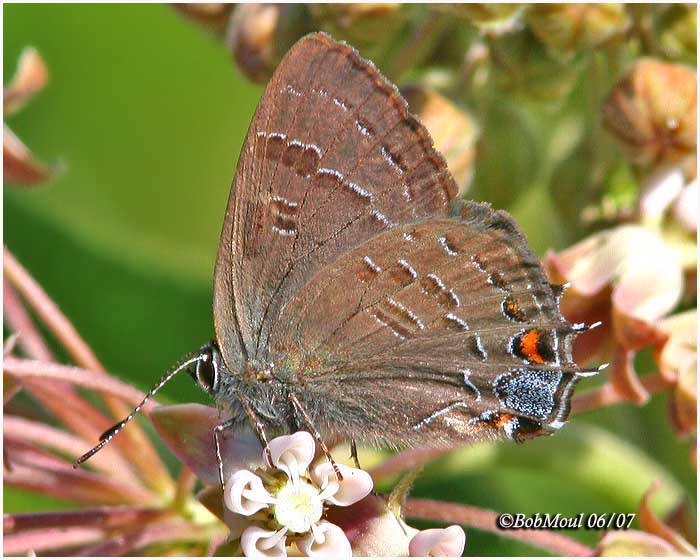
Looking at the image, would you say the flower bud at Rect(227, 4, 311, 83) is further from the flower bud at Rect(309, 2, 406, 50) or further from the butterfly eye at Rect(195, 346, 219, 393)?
the butterfly eye at Rect(195, 346, 219, 393)

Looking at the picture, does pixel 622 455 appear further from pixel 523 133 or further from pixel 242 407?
pixel 242 407

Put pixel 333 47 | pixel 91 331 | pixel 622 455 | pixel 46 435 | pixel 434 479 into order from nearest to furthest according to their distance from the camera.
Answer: pixel 333 47, pixel 46 435, pixel 622 455, pixel 434 479, pixel 91 331

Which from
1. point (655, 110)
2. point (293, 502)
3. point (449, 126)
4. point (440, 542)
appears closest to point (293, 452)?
point (293, 502)

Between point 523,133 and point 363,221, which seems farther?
point 523,133

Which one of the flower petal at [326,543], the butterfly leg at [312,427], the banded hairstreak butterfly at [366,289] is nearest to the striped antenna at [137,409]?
the banded hairstreak butterfly at [366,289]

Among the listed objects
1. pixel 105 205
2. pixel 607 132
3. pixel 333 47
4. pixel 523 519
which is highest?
pixel 105 205

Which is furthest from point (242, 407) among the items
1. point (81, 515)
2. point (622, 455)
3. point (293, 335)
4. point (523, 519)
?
point (622, 455)

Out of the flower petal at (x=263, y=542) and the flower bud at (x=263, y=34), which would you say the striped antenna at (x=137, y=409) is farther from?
the flower bud at (x=263, y=34)
